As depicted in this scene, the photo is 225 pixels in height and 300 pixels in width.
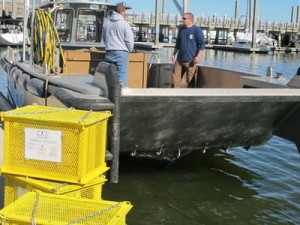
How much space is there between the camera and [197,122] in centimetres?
622

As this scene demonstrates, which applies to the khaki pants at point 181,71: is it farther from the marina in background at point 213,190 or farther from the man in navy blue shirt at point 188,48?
the marina in background at point 213,190

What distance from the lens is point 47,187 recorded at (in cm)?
398

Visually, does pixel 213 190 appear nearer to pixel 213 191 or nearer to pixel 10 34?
pixel 213 191

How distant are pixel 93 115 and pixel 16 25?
46739 mm

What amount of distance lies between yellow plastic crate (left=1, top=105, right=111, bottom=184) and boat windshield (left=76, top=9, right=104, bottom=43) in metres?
5.65

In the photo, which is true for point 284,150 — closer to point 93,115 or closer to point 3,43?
point 93,115

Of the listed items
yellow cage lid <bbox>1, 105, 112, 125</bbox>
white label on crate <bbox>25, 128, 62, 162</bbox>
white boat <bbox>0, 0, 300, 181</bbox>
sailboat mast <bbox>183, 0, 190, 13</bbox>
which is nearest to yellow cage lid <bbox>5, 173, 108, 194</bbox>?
white label on crate <bbox>25, 128, 62, 162</bbox>

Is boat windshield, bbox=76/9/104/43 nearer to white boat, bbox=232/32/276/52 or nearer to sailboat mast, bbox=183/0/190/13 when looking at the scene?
sailboat mast, bbox=183/0/190/13

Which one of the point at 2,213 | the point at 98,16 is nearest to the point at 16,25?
the point at 98,16

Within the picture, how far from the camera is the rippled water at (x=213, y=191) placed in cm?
593

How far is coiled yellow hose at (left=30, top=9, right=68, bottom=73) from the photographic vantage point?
7.38m

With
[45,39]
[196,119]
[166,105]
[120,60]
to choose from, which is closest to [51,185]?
[166,105]

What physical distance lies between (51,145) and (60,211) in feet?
2.50

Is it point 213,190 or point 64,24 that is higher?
point 64,24
